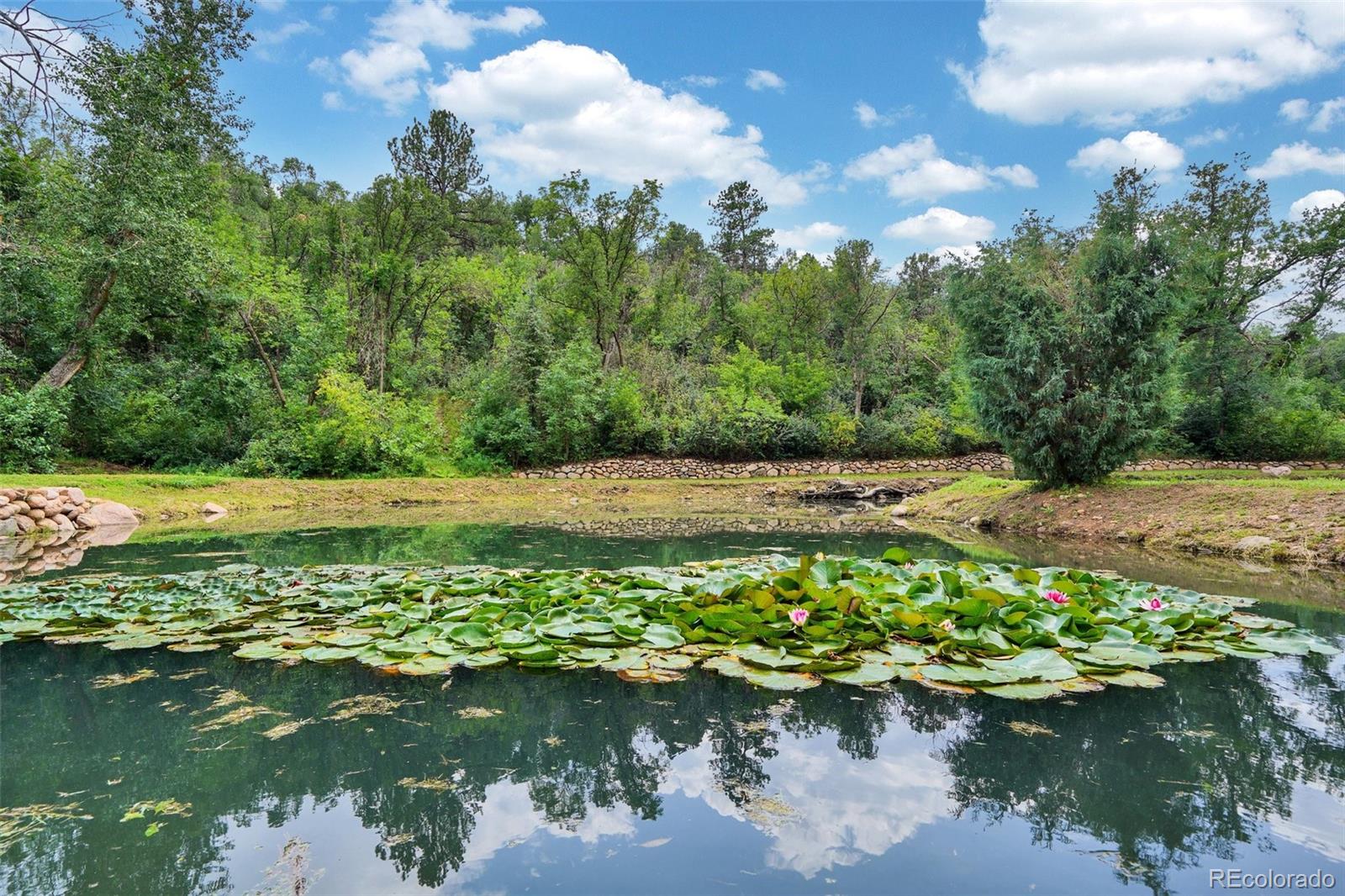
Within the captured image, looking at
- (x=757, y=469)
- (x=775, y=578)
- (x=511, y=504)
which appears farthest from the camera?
(x=757, y=469)

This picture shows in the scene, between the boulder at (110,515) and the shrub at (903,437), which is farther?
the shrub at (903,437)

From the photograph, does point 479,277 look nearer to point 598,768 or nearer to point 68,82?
point 68,82

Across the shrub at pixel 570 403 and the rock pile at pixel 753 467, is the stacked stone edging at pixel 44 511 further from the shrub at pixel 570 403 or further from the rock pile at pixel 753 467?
the shrub at pixel 570 403

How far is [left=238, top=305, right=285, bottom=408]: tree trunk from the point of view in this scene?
1883 cm

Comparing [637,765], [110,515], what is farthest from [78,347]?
[637,765]

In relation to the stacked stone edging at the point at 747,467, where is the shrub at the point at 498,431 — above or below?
above

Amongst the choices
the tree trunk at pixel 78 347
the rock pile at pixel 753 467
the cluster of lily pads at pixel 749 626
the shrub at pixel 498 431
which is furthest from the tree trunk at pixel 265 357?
the cluster of lily pads at pixel 749 626

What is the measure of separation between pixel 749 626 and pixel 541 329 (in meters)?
20.3

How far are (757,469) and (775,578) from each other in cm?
1975

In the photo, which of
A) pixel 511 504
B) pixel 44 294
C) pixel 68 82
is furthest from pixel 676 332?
pixel 68 82

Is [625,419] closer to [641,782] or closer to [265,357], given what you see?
[265,357]

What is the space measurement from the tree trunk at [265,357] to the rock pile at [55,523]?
787cm

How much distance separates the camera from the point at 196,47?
1947cm

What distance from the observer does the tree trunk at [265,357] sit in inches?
741
